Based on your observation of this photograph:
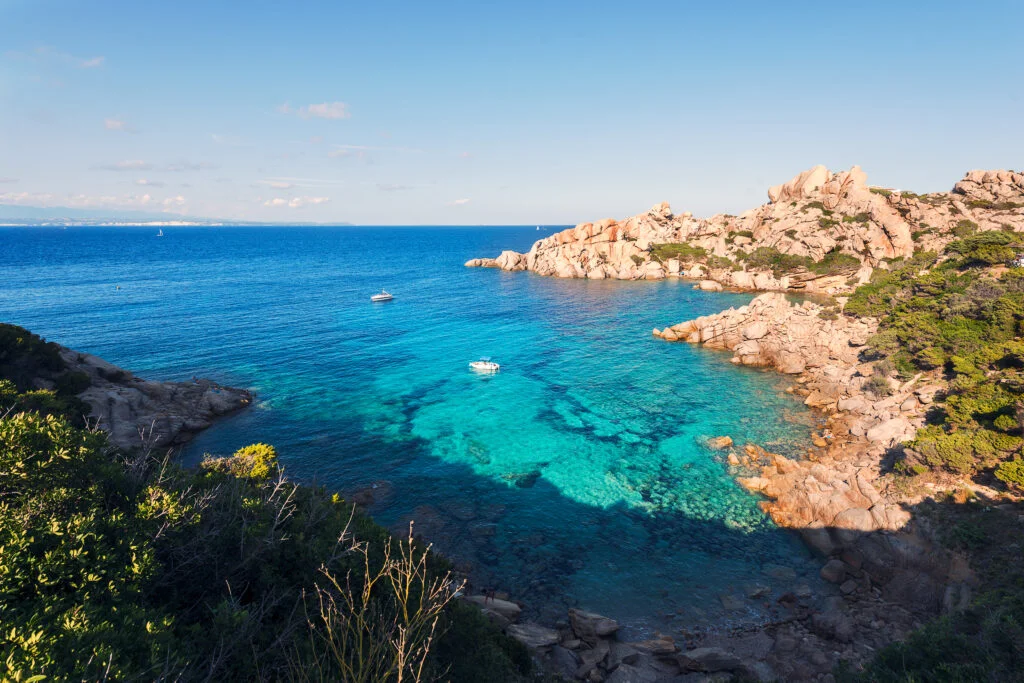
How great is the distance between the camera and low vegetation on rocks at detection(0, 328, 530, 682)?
6.93 metres

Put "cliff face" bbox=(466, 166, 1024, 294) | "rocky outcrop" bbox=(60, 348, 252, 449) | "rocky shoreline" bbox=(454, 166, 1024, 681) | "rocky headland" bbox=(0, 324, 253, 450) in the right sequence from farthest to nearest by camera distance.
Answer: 1. "cliff face" bbox=(466, 166, 1024, 294)
2. "rocky outcrop" bbox=(60, 348, 252, 449)
3. "rocky headland" bbox=(0, 324, 253, 450)
4. "rocky shoreline" bbox=(454, 166, 1024, 681)

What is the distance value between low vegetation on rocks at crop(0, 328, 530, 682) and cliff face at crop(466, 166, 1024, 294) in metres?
84.7

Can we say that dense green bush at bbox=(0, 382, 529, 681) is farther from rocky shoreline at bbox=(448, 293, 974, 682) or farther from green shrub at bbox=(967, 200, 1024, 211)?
green shrub at bbox=(967, 200, 1024, 211)

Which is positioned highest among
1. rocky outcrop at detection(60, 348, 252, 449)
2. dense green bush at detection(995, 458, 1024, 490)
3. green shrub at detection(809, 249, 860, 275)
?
green shrub at detection(809, 249, 860, 275)

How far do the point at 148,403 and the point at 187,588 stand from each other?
97.8 feet

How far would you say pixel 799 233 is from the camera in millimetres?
91875

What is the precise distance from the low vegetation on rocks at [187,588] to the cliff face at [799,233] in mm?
84665

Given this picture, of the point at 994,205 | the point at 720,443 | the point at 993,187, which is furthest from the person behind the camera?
the point at 993,187

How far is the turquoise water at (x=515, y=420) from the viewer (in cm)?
2177

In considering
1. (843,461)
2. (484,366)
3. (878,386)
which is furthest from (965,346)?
(484,366)

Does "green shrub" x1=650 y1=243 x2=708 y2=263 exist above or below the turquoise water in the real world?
above

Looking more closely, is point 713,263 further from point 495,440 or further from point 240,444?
point 240,444

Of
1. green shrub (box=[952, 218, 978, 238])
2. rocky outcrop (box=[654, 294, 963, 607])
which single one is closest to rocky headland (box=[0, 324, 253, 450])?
rocky outcrop (box=[654, 294, 963, 607])

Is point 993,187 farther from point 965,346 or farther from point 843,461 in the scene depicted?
point 843,461
